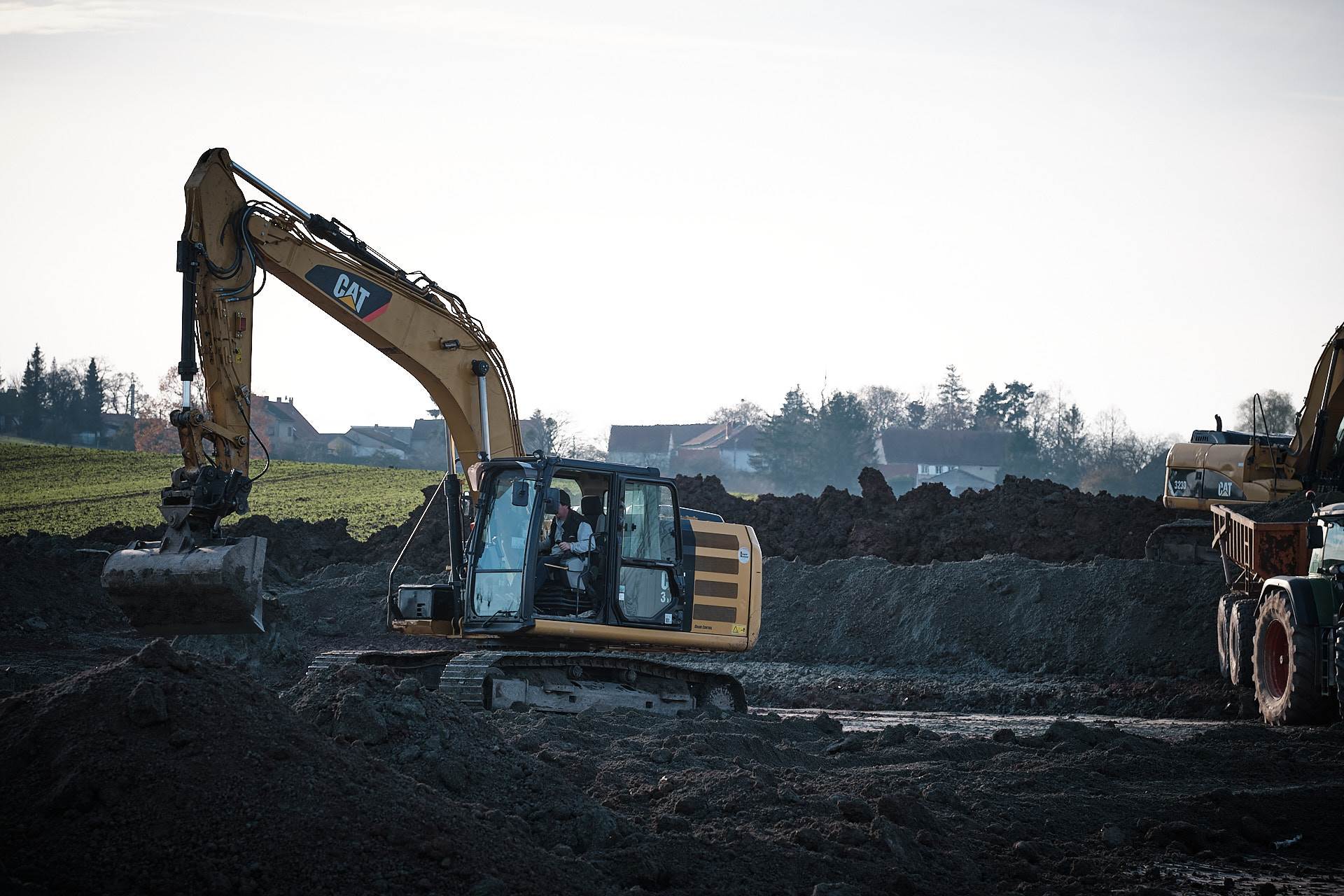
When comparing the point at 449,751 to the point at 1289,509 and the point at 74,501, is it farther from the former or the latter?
the point at 74,501

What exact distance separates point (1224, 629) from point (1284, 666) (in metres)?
2.21

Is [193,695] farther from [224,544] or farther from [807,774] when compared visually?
[807,774]

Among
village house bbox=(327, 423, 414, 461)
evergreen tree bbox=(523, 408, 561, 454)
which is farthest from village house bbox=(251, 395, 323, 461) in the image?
evergreen tree bbox=(523, 408, 561, 454)

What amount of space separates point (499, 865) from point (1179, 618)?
1396 cm

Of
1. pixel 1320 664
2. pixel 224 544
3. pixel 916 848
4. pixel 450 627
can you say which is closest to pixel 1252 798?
pixel 916 848

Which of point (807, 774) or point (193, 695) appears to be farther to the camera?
point (807, 774)

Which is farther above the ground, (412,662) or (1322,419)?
(1322,419)

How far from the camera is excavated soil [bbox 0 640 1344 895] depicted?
216 inches

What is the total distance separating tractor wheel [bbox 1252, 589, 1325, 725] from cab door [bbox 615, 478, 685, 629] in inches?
225

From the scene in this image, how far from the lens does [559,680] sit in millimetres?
11570

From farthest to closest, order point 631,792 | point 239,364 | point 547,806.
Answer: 1. point 239,364
2. point 631,792
3. point 547,806

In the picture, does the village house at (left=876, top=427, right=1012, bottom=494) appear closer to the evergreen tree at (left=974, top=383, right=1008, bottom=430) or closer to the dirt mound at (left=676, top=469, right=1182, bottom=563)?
the evergreen tree at (left=974, top=383, right=1008, bottom=430)

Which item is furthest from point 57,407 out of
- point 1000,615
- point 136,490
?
point 1000,615

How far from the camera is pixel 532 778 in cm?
762
